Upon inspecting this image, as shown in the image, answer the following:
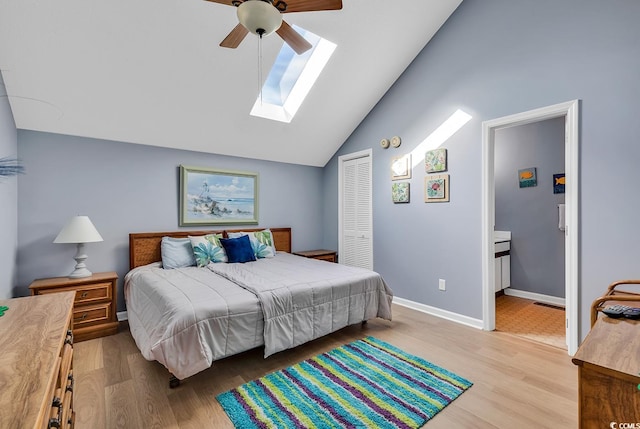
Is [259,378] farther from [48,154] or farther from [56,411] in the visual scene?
[48,154]

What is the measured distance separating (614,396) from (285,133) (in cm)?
389

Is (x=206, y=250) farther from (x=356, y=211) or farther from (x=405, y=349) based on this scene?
(x=405, y=349)

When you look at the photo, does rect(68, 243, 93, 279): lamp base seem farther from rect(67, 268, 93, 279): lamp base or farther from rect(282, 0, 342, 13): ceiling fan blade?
rect(282, 0, 342, 13): ceiling fan blade


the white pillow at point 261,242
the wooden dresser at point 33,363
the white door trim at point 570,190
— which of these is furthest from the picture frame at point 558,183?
the wooden dresser at point 33,363

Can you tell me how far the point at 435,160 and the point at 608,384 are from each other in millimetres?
2748

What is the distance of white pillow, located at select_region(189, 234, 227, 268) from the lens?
3.40 metres

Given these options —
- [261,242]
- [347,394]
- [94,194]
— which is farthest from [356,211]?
[94,194]

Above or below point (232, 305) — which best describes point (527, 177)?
above

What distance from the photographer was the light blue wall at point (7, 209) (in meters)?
2.36

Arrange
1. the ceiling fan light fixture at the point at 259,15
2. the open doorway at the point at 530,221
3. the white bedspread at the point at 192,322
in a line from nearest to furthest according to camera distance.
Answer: the ceiling fan light fixture at the point at 259,15 < the white bedspread at the point at 192,322 < the open doorway at the point at 530,221

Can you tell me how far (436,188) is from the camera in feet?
11.2

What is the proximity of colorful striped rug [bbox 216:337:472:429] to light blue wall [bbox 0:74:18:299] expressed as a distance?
7.04 ft

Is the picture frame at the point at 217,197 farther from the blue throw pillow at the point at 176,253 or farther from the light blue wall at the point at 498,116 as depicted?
the light blue wall at the point at 498,116

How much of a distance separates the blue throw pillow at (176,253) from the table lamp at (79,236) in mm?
639
